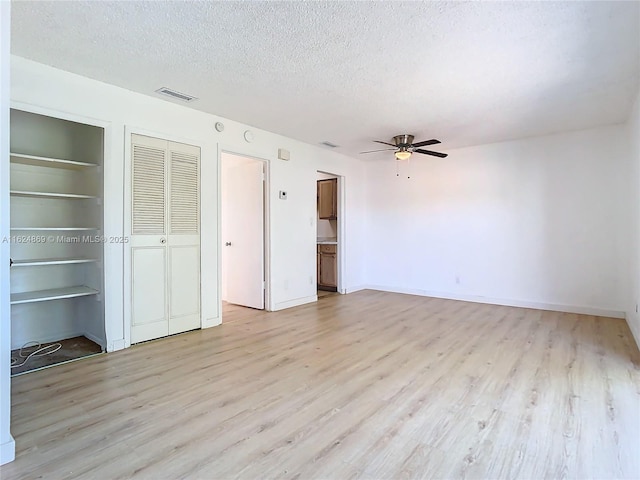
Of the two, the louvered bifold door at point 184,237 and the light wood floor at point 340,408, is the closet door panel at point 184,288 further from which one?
the light wood floor at point 340,408

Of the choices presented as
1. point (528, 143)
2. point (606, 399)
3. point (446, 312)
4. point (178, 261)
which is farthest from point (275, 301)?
point (528, 143)

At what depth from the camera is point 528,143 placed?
5.24 m

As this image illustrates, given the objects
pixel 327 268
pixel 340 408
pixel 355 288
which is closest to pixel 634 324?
pixel 340 408

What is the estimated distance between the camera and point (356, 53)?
2705 millimetres

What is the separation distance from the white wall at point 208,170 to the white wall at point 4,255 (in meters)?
1.33

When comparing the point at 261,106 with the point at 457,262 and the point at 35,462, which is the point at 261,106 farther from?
the point at 457,262

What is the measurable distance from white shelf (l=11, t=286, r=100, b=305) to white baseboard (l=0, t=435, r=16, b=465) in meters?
1.60

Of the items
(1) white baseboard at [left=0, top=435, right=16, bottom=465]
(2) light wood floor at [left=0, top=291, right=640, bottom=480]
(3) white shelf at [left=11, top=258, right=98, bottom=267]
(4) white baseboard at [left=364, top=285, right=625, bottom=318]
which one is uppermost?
(3) white shelf at [left=11, top=258, right=98, bottom=267]

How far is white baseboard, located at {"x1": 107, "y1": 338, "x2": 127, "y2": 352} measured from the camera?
3345 millimetres

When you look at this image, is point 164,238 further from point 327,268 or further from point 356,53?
point 327,268

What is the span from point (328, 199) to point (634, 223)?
15.0 ft

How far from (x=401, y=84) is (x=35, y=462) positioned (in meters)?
3.72

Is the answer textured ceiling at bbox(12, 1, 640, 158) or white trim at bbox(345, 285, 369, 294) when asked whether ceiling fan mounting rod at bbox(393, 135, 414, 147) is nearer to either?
textured ceiling at bbox(12, 1, 640, 158)

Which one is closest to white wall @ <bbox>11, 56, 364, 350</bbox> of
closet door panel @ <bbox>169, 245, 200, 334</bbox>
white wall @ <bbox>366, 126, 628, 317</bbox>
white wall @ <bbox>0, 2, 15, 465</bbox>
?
closet door panel @ <bbox>169, 245, 200, 334</bbox>
